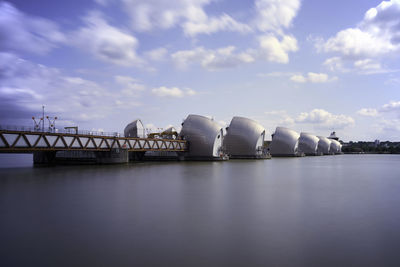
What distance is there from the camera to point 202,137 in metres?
61.8

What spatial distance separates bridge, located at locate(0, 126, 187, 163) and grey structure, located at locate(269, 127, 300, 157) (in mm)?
48329

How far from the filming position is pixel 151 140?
54688mm

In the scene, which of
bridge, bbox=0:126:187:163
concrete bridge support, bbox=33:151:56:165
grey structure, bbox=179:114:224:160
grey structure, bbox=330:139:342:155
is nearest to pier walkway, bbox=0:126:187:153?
bridge, bbox=0:126:187:163

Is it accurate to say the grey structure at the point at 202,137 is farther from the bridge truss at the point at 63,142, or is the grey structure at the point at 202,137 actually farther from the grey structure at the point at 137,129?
the grey structure at the point at 137,129

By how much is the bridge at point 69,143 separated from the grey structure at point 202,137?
6.46 meters

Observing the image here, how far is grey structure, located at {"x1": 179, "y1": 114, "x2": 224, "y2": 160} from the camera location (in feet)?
202

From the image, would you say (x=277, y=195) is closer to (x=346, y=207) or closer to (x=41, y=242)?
(x=346, y=207)

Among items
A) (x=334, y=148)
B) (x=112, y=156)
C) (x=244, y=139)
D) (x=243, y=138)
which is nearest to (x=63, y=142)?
(x=112, y=156)

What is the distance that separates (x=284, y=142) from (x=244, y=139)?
2679cm

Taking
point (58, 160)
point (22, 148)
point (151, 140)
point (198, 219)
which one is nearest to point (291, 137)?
point (151, 140)

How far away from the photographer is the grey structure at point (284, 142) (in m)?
94.4

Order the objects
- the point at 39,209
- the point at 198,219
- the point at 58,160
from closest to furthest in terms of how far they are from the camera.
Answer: the point at 198,219 → the point at 39,209 → the point at 58,160

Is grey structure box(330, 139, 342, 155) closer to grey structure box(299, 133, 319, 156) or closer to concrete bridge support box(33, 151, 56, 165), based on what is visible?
grey structure box(299, 133, 319, 156)

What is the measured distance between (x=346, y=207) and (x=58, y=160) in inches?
2236
